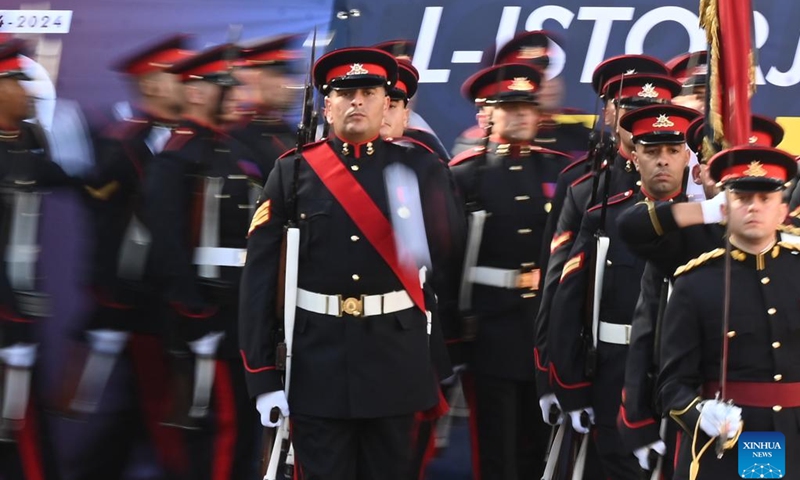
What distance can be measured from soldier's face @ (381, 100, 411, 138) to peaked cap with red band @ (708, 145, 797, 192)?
2.34 meters

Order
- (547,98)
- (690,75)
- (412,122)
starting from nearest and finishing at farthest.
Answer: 1. (690,75)
2. (547,98)
3. (412,122)

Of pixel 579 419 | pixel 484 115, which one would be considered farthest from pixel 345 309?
pixel 484 115

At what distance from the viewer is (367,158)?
613cm

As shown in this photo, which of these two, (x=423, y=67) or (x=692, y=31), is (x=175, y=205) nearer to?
(x=423, y=67)

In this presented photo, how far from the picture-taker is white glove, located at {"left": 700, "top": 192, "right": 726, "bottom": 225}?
510 cm

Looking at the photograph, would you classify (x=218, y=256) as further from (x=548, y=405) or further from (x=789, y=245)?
(x=789, y=245)

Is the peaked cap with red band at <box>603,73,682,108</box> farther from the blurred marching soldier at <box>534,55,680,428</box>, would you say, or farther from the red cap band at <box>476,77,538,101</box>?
the red cap band at <box>476,77,538,101</box>

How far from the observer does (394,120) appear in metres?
7.24

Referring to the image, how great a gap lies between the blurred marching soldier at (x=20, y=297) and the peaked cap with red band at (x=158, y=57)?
73 cm

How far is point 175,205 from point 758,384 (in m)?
2.80

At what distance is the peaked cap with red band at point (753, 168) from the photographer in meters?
5.00

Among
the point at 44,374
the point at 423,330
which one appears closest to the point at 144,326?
the point at 44,374

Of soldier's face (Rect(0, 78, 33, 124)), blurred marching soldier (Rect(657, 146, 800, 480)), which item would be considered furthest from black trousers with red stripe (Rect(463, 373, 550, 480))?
soldier's face (Rect(0, 78, 33, 124))

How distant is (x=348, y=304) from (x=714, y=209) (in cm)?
151
